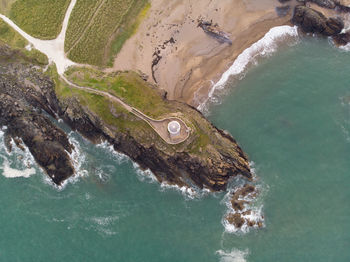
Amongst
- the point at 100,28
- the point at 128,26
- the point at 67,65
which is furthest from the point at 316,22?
the point at 67,65

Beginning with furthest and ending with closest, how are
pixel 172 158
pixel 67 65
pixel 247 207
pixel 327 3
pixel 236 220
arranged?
pixel 327 3 → pixel 67 65 → pixel 247 207 → pixel 172 158 → pixel 236 220

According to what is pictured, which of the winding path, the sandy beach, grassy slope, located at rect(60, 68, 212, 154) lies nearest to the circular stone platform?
the winding path

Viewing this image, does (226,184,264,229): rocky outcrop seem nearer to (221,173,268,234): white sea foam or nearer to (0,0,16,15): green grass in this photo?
(221,173,268,234): white sea foam

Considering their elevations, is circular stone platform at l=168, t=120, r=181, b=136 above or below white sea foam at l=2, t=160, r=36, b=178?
above

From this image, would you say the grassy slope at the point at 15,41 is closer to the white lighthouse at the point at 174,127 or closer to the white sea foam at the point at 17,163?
the white sea foam at the point at 17,163

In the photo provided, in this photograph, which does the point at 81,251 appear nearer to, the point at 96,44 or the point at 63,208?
the point at 63,208

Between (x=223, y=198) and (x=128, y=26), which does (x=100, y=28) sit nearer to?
(x=128, y=26)
